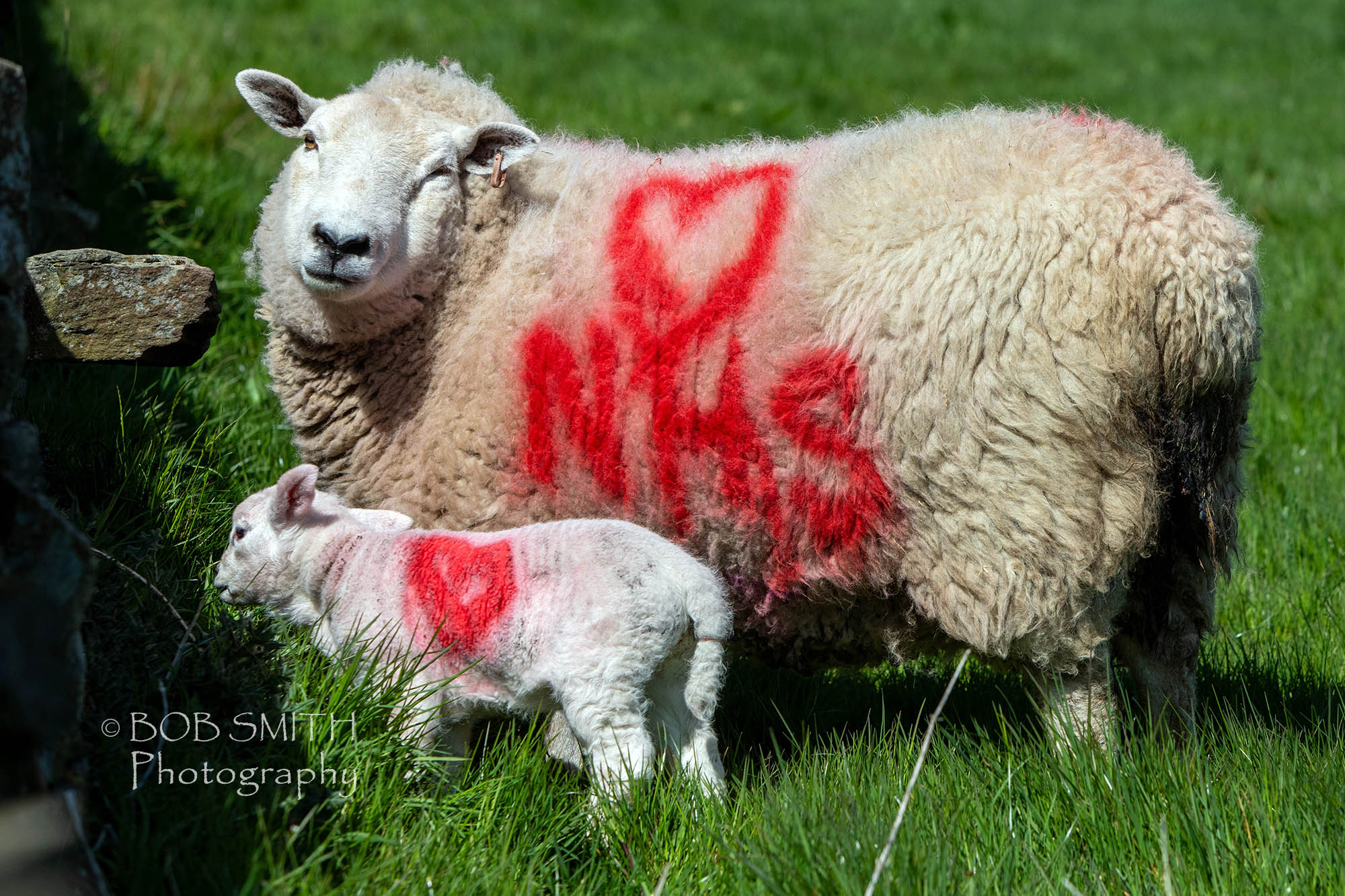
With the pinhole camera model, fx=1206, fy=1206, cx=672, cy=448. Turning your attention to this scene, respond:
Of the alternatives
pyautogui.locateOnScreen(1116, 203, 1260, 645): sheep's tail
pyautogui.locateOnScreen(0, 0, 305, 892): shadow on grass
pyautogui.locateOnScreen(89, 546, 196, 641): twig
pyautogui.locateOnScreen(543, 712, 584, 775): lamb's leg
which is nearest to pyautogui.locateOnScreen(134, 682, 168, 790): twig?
pyautogui.locateOnScreen(0, 0, 305, 892): shadow on grass

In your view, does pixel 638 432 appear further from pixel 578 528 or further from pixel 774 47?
pixel 774 47

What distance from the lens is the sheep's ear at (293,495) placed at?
2.65m

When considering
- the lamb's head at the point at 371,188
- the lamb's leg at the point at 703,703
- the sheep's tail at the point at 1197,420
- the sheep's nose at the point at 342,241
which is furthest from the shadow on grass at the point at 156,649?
the sheep's tail at the point at 1197,420

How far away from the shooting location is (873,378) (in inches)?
104

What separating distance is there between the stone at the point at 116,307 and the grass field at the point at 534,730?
221 mm

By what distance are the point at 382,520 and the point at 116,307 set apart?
31.2 inches

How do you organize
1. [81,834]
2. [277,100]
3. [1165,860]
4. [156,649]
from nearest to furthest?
[81,834] < [1165,860] < [156,649] < [277,100]

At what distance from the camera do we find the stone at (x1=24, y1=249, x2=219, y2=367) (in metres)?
2.76

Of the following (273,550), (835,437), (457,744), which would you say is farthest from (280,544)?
(835,437)

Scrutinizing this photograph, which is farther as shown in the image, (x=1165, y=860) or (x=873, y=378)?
(x=873, y=378)

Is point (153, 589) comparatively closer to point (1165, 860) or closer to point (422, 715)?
point (422, 715)

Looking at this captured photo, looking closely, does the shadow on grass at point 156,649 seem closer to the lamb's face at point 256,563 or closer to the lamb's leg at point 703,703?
the lamb's face at point 256,563

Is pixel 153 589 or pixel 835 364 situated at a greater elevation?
pixel 835 364

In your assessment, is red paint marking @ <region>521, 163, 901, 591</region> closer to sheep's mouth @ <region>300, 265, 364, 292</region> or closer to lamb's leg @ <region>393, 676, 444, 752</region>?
sheep's mouth @ <region>300, 265, 364, 292</region>
